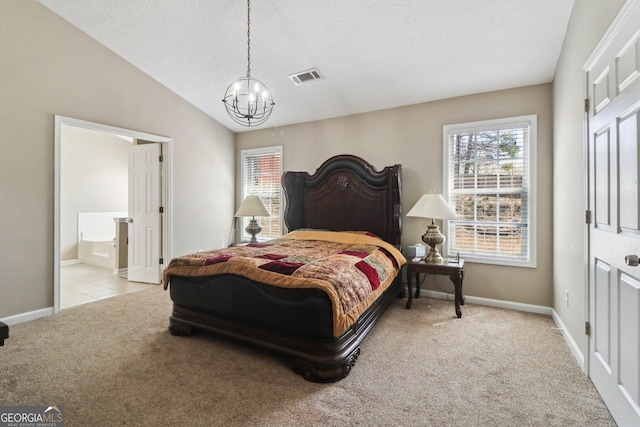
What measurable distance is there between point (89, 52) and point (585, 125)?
481 cm

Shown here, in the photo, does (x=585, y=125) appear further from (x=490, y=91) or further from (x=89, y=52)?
(x=89, y=52)

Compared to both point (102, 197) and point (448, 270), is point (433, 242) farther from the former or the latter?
point (102, 197)

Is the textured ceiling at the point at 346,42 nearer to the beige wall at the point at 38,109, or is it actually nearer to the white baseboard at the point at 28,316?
the beige wall at the point at 38,109

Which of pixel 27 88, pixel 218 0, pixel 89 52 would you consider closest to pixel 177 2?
pixel 218 0

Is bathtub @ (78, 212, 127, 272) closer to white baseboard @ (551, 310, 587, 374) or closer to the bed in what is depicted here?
the bed

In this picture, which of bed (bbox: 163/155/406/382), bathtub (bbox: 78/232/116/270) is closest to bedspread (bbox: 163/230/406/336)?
bed (bbox: 163/155/406/382)

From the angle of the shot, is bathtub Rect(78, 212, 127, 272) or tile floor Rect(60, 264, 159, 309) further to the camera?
bathtub Rect(78, 212, 127, 272)

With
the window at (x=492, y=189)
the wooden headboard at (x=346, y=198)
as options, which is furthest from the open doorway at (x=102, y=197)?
the window at (x=492, y=189)

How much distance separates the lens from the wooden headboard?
3.72 m

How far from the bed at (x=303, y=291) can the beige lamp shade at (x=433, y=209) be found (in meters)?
0.40

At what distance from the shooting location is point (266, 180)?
16.7 ft

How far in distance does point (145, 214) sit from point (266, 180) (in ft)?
6.27

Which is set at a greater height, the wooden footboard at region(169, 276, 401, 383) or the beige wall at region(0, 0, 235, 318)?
the beige wall at region(0, 0, 235, 318)

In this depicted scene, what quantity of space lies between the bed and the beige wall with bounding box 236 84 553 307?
1.14 feet
